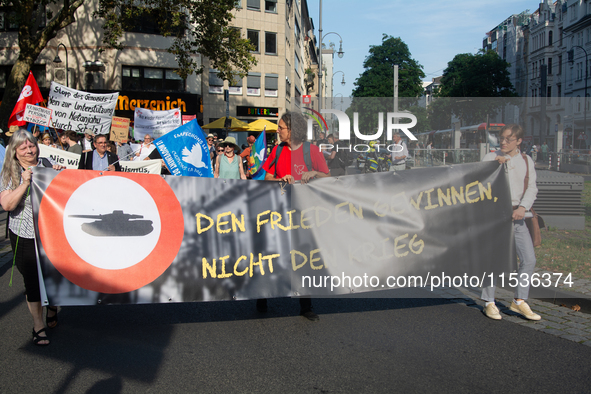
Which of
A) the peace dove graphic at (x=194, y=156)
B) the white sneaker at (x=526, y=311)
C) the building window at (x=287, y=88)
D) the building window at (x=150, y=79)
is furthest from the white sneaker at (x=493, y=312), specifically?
the building window at (x=287, y=88)

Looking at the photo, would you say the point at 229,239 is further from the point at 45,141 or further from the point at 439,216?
the point at 45,141

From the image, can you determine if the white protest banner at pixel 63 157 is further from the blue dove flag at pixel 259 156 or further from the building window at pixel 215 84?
the building window at pixel 215 84

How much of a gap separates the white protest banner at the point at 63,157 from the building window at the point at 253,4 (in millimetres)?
36014

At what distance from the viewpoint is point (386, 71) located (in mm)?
54969

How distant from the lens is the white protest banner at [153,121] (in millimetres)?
14945

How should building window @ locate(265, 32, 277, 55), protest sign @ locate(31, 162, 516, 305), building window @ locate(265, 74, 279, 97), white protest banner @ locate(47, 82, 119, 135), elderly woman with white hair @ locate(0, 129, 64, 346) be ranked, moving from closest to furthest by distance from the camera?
elderly woman with white hair @ locate(0, 129, 64, 346)
protest sign @ locate(31, 162, 516, 305)
white protest banner @ locate(47, 82, 119, 135)
building window @ locate(265, 74, 279, 97)
building window @ locate(265, 32, 277, 55)

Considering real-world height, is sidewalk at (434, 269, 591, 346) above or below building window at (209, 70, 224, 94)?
below

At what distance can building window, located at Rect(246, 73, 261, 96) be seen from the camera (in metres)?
41.8

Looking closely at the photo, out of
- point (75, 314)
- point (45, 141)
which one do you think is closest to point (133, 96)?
point (45, 141)

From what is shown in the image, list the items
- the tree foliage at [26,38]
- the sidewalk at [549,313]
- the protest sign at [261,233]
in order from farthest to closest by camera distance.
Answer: the tree foliage at [26,38]
the sidewalk at [549,313]
the protest sign at [261,233]

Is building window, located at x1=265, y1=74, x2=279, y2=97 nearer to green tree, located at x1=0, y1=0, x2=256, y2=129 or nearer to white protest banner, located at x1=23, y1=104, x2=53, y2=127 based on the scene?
green tree, located at x1=0, y1=0, x2=256, y2=129

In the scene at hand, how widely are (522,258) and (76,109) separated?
33.7 feet

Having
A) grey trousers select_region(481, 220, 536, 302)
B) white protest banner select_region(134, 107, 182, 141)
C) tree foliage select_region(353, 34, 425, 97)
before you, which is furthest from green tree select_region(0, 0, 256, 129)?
tree foliage select_region(353, 34, 425, 97)

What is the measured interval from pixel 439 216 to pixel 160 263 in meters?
2.65
